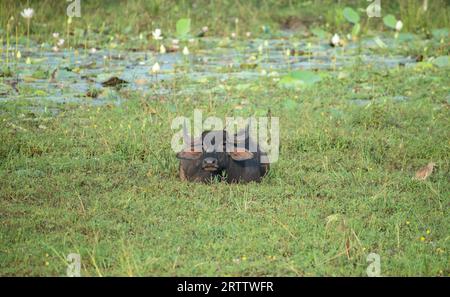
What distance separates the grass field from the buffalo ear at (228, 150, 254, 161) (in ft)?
0.60

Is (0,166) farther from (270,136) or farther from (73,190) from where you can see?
(270,136)

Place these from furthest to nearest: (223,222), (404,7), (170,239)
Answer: (404,7) → (223,222) → (170,239)

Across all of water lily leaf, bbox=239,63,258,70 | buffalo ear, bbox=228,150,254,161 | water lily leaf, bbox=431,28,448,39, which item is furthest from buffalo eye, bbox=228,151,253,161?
water lily leaf, bbox=431,28,448,39

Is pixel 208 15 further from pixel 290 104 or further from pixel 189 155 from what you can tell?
pixel 189 155

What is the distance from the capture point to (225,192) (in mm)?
5262

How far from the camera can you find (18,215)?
15.5 feet

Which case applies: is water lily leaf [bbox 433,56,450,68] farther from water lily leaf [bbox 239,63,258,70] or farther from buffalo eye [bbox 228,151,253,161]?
buffalo eye [bbox 228,151,253,161]

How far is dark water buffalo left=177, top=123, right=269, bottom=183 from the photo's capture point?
5426 millimetres

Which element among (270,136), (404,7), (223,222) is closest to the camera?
(223,222)

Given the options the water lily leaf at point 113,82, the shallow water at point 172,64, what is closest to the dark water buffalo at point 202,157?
the shallow water at point 172,64

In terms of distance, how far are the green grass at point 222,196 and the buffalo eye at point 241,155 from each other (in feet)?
0.63

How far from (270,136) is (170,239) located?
2.56 metres

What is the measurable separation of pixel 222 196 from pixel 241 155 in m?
0.39

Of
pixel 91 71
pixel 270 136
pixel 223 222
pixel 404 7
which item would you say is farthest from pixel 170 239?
pixel 404 7
